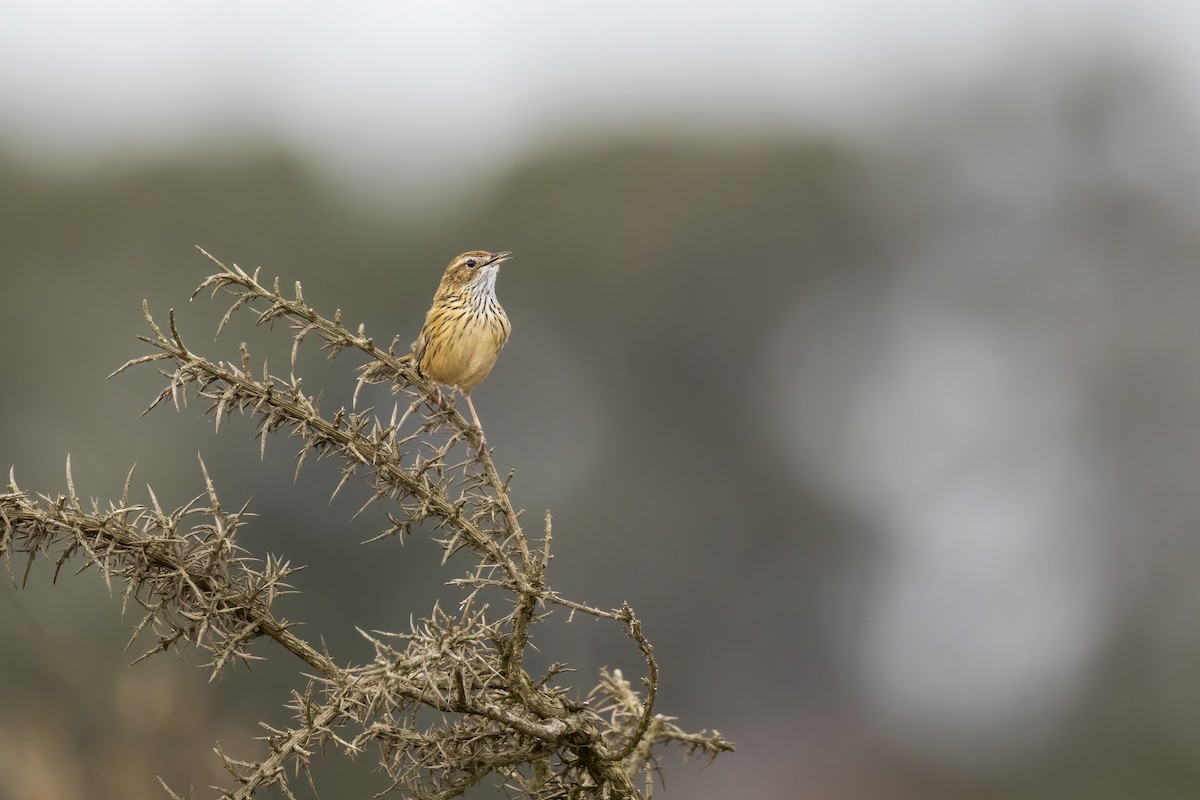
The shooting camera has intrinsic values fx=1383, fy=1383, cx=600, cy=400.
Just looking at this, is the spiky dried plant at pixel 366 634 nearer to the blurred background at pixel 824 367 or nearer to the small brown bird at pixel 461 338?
the small brown bird at pixel 461 338

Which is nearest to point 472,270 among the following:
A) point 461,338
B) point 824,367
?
point 461,338

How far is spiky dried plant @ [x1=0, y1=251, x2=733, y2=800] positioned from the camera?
2893mm

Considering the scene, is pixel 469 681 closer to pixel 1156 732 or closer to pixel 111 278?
pixel 111 278

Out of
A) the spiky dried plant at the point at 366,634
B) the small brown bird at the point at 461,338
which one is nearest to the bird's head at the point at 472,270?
the small brown bird at the point at 461,338

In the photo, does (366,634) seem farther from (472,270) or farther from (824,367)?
(824,367)

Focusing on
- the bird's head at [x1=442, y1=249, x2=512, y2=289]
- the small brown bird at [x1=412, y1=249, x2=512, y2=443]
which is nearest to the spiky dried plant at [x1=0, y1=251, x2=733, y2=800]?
the small brown bird at [x1=412, y1=249, x2=512, y2=443]

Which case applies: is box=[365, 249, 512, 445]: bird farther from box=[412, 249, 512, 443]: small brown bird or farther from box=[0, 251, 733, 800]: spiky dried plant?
box=[0, 251, 733, 800]: spiky dried plant

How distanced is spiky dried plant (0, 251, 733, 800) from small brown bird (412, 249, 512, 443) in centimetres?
218

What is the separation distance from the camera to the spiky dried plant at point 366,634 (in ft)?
9.49

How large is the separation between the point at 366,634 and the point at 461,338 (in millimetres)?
2796

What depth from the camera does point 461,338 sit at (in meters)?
5.60

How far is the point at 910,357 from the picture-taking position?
22500 millimetres

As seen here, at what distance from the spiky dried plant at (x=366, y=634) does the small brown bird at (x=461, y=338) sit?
218 centimetres

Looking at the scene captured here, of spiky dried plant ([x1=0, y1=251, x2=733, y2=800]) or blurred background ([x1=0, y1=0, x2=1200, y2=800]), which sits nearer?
spiky dried plant ([x1=0, y1=251, x2=733, y2=800])
